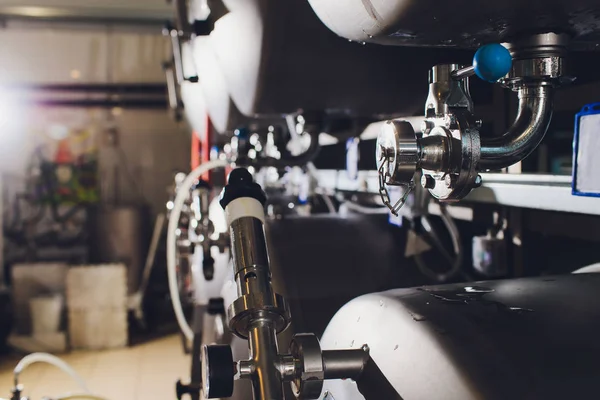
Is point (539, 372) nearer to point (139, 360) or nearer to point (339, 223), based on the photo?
point (339, 223)

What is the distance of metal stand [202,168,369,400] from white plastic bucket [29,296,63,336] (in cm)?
397

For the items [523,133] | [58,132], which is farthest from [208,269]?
[58,132]

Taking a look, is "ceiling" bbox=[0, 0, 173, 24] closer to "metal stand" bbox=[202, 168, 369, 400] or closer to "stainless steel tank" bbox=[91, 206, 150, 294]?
"stainless steel tank" bbox=[91, 206, 150, 294]

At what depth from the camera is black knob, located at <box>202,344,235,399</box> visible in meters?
0.58

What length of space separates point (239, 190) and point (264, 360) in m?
0.25

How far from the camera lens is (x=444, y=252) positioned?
1418 millimetres

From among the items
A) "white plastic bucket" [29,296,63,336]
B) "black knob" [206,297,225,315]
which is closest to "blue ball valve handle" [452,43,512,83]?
"black knob" [206,297,225,315]

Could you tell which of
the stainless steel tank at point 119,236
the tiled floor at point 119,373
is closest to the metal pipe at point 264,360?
the tiled floor at point 119,373

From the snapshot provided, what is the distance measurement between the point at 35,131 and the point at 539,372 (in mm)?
5503

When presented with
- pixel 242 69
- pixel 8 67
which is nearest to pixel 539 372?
pixel 242 69

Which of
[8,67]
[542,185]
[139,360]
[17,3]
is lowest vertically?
[139,360]

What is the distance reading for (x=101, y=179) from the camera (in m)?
5.38

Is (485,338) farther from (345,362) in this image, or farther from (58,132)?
(58,132)

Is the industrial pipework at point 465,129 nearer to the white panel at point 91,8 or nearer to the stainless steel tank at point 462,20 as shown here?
the stainless steel tank at point 462,20
